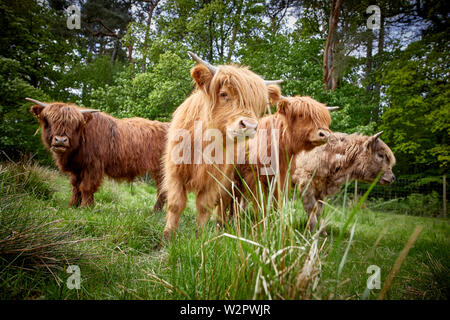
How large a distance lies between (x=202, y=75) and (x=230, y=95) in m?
0.42

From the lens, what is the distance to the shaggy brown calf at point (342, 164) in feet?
14.3

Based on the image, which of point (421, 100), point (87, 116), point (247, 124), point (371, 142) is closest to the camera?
point (247, 124)

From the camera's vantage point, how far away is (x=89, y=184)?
3.97m

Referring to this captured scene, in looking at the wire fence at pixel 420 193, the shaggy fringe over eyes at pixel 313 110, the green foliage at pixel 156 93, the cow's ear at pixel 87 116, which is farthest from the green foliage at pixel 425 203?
the cow's ear at pixel 87 116

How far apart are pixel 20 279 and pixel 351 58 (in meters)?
10.7

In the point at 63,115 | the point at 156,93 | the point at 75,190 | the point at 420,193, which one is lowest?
the point at 420,193

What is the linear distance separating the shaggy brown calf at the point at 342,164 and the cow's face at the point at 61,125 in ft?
13.1

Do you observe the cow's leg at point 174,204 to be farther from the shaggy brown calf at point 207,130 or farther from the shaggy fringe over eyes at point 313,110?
the shaggy fringe over eyes at point 313,110

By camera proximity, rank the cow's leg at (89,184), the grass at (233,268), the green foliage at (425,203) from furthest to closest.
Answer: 1. the green foliage at (425,203)
2. the cow's leg at (89,184)
3. the grass at (233,268)

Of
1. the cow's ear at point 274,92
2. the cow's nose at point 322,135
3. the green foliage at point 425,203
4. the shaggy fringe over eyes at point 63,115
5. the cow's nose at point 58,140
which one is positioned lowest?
the green foliage at point 425,203

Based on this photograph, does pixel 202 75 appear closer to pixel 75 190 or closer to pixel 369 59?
pixel 75 190

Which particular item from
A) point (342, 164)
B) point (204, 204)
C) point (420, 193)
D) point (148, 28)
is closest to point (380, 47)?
point (420, 193)

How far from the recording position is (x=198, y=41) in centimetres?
1211
